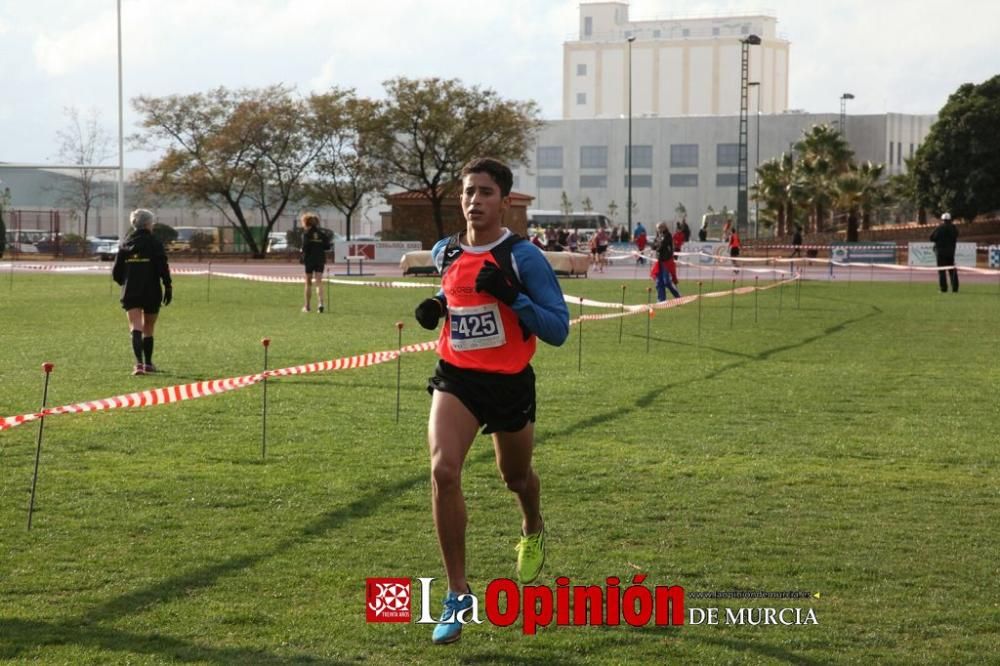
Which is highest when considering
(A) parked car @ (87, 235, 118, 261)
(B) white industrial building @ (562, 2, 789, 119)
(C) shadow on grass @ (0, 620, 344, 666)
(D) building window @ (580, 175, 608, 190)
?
(B) white industrial building @ (562, 2, 789, 119)

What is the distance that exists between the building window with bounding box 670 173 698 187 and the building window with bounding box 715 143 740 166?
2.15 meters

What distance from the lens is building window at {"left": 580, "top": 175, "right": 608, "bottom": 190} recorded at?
382 ft

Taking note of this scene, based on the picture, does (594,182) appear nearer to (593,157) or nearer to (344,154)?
(593,157)

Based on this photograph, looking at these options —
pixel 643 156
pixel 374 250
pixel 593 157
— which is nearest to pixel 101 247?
pixel 374 250

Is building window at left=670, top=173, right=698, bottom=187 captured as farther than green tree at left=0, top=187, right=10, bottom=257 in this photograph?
Yes

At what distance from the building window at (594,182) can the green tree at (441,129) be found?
43.6 meters

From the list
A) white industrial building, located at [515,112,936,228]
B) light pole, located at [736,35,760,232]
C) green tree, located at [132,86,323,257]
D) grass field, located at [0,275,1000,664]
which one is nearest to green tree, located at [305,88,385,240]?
green tree, located at [132,86,323,257]

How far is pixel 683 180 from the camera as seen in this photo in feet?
377

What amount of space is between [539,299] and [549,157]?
113 meters

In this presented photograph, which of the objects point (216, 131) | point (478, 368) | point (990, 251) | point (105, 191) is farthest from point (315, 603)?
point (105, 191)

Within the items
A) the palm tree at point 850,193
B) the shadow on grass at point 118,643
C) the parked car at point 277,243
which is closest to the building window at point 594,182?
the palm tree at point 850,193

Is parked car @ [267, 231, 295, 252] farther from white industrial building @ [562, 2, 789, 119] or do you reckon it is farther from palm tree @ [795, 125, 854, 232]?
white industrial building @ [562, 2, 789, 119]

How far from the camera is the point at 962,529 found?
791 centimetres

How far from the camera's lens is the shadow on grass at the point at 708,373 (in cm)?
1226
